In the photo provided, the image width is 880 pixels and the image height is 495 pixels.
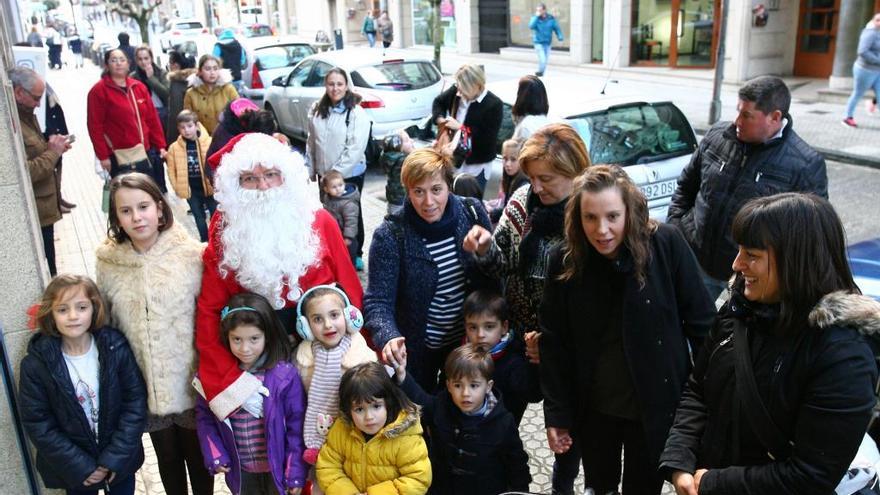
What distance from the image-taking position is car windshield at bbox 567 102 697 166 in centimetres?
597

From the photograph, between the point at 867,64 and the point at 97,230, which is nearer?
the point at 97,230

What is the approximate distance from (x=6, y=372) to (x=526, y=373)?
2215 mm

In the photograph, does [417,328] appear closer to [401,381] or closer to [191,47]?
[401,381]

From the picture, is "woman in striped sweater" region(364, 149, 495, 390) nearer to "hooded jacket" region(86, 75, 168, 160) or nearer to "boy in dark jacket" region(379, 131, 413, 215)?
"boy in dark jacket" region(379, 131, 413, 215)

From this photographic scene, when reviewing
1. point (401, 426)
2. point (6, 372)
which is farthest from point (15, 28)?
point (401, 426)

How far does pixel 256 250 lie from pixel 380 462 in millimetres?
1016

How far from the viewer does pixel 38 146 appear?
5656 millimetres

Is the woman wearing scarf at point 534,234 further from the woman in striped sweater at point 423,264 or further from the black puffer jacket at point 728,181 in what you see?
the black puffer jacket at point 728,181

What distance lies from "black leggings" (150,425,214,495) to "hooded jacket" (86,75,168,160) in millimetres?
4699

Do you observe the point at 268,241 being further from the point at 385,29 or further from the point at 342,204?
the point at 385,29

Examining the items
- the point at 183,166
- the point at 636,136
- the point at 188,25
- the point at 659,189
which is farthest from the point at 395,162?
the point at 188,25

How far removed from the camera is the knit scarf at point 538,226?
2.96m

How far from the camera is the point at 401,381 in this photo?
304cm

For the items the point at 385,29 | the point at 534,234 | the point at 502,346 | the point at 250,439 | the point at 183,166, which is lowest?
the point at 250,439
